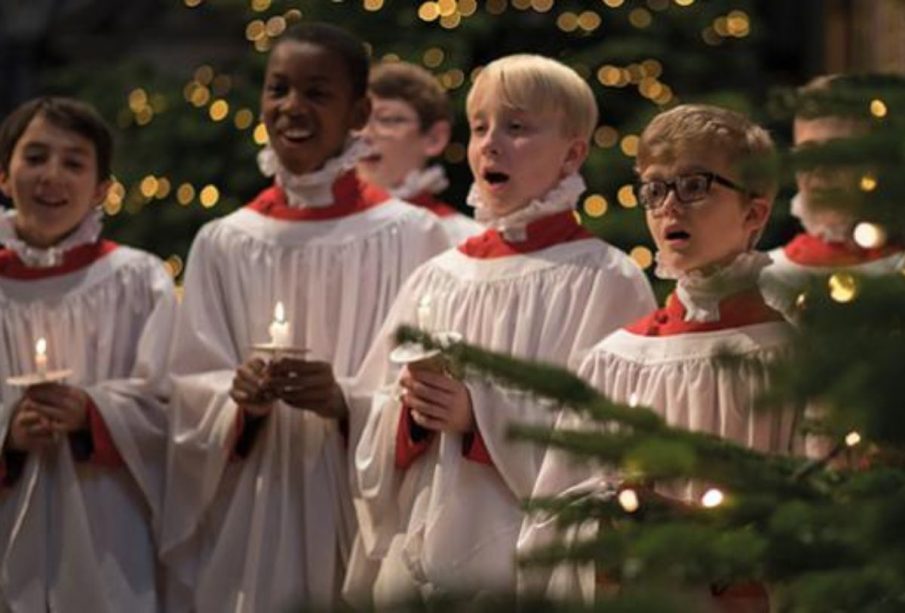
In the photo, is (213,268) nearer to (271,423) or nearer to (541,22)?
(271,423)

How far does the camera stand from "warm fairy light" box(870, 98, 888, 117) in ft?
7.36

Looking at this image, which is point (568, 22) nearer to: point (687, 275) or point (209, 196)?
point (209, 196)

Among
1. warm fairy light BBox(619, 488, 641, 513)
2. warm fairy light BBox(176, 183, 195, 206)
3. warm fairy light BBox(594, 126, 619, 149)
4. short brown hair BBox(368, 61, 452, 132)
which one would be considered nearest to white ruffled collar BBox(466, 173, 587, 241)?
short brown hair BBox(368, 61, 452, 132)

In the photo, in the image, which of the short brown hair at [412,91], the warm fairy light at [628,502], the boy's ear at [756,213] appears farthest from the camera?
the short brown hair at [412,91]

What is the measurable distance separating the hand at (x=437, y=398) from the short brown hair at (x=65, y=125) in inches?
55.2

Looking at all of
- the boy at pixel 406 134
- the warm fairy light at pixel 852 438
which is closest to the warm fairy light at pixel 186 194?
the boy at pixel 406 134

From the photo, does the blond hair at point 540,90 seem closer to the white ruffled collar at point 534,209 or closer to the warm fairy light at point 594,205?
the white ruffled collar at point 534,209

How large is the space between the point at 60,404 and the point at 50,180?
634mm

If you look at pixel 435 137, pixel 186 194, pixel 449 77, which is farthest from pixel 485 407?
pixel 186 194

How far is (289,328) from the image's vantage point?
19.6 feet

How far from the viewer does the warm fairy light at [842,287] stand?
212 centimetres

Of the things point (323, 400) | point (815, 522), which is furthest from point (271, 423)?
point (815, 522)

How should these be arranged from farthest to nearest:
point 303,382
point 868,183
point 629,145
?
point 629,145, point 303,382, point 868,183

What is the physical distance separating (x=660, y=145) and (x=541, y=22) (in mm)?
5330
